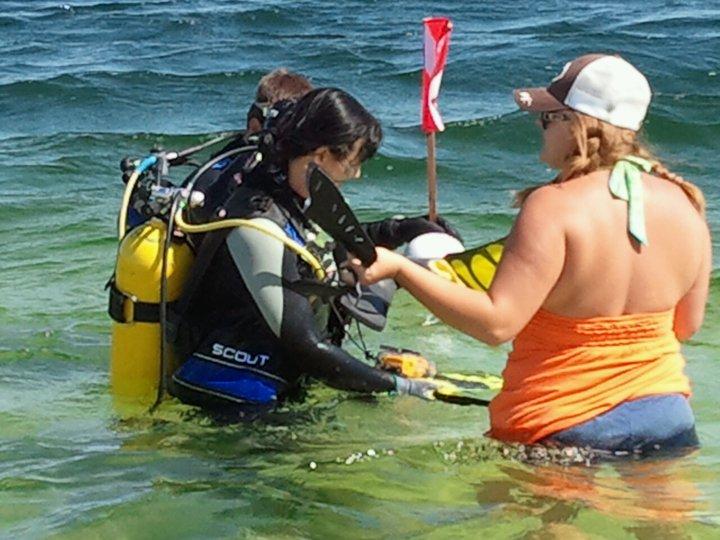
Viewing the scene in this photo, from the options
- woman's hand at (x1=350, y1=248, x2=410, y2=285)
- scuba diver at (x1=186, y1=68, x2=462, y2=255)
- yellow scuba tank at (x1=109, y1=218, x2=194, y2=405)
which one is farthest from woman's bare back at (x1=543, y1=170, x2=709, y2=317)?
yellow scuba tank at (x1=109, y1=218, x2=194, y2=405)

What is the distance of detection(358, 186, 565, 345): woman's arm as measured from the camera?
12.4 feet

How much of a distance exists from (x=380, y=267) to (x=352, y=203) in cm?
742

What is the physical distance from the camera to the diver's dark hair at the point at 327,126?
15.8 ft

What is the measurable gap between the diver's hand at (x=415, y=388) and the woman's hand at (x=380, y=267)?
56.2 inches

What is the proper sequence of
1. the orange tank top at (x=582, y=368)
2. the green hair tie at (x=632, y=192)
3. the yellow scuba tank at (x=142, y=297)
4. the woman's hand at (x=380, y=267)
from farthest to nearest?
the yellow scuba tank at (x=142, y=297)
the orange tank top at (x=582, y=368)
the green hair tie at (x=632, y=192)
the woman's hand at (x=380, y=267)

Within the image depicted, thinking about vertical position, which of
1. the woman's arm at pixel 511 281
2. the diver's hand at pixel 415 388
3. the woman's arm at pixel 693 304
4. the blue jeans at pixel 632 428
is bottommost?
the diver's hand at pixel 415 388

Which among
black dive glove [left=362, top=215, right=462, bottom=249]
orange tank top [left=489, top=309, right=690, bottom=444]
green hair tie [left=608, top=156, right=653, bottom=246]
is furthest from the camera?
black dive glove [left=362, top=215, right=462, bottom=249]

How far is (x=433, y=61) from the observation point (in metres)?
6.38

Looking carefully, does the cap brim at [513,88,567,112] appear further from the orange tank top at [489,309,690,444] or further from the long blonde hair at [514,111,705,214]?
the orange tank top at [489,309,690,444]

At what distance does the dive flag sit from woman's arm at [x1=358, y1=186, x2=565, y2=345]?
8.44 feet

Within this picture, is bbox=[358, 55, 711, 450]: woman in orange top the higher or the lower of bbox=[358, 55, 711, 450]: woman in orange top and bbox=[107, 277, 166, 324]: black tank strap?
the higher

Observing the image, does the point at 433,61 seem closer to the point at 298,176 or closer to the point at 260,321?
the point at 298,176

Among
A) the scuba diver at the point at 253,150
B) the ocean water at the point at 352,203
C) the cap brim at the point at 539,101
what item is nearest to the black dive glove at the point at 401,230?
the scuba diver at the point at 253,150

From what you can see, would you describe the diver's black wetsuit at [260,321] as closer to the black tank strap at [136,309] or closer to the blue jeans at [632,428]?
the black tank strap at [136,309]
